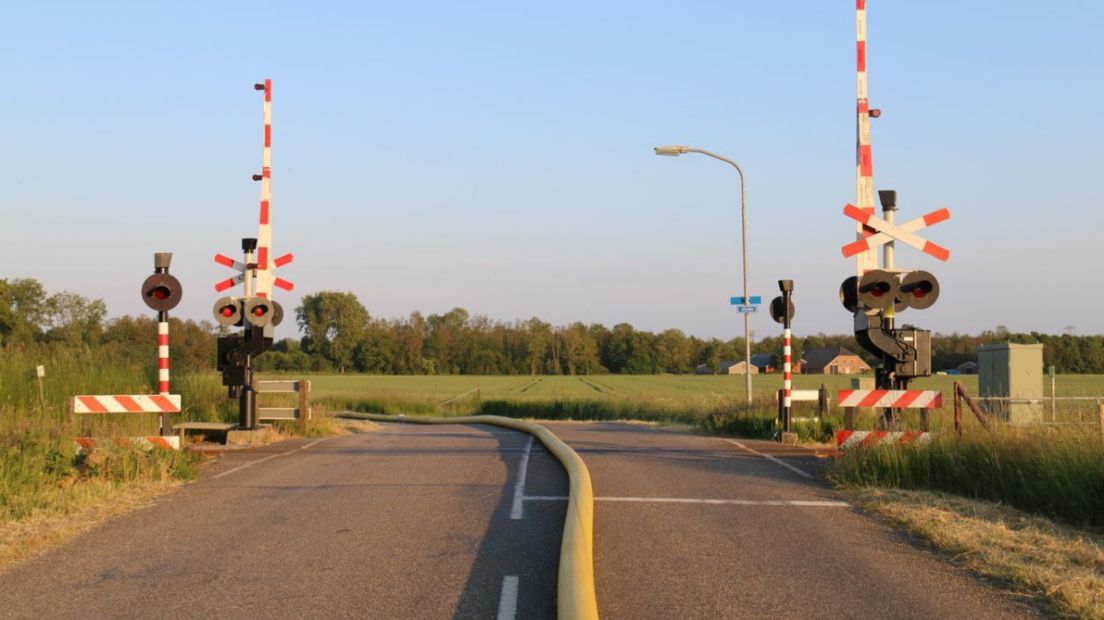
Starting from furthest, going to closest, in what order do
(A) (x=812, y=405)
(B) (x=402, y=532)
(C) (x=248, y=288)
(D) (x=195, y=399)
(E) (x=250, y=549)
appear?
1. (A) (x=812, y=405)
2. (D) (x=195, y=399)
3. (C) (x=248, y=288)
4. (B) (x=402, y=532)
5. (E) (x=250, y=549)

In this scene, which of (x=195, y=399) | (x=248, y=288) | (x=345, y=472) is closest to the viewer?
(x=345, y=472)

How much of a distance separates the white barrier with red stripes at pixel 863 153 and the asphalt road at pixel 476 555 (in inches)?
150

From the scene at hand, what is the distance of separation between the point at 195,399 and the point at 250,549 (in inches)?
Result: 515

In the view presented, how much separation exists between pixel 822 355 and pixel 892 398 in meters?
104

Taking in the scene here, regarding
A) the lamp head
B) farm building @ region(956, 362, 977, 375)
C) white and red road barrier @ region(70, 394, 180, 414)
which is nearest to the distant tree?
farm building @ region(956, 362, 977, 375)

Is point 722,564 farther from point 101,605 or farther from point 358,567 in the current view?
point 101,605

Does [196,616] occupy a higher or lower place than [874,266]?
lower

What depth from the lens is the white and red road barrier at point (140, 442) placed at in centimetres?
1234

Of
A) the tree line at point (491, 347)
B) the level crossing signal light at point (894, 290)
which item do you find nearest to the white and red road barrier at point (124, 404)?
the level crossing signal light at point (894, 290)

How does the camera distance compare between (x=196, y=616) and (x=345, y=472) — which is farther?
(x=345, y=472)

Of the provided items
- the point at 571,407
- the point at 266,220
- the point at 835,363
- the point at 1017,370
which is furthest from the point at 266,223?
the point at 835,363

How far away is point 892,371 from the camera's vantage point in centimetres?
1457

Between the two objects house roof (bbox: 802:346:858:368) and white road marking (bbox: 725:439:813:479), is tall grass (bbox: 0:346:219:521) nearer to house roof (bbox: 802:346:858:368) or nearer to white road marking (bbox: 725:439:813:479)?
white road marking (bbox: 725:439:813:479)

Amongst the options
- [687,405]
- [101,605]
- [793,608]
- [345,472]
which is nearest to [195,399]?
[345,472]
